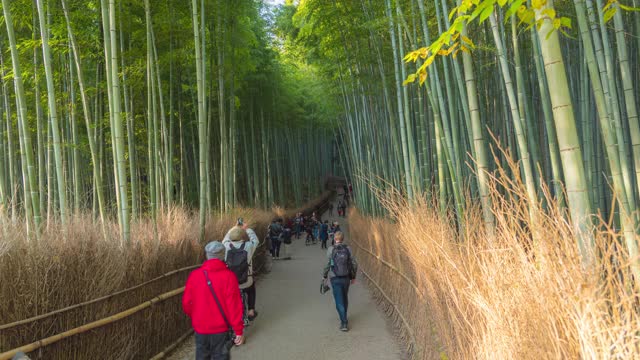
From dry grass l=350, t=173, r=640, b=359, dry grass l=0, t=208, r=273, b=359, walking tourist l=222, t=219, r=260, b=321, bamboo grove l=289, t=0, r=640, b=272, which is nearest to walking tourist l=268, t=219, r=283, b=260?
bamboo grove l=289, t=0, r=640, b=272

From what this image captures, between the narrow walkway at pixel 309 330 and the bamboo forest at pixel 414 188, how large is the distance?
58mm

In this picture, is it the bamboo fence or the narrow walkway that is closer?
the bamboo fence

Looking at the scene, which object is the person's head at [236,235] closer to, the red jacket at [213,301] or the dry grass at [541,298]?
the red jacket at [213,301]

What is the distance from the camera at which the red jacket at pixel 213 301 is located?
2891 millimetres

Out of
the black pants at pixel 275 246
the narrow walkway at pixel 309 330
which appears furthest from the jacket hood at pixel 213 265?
the black pants at pixel 275 246

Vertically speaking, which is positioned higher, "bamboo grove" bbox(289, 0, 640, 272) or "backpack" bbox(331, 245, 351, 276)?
"bamboo grove" bbox(289, 0, 640, 272)

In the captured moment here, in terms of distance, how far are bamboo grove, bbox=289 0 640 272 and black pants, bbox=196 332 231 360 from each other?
1.75m

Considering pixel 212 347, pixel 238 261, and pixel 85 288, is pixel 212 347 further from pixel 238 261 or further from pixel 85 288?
pixel 238 261

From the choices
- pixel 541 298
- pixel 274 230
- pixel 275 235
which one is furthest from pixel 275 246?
pixel 541 298

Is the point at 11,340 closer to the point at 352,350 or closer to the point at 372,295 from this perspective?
the point at 352,350

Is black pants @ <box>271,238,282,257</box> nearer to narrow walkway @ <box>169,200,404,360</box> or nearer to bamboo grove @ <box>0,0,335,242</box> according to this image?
bamboo grove @ <box>0,0,335,242</box>

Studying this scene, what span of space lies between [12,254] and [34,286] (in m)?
0.21

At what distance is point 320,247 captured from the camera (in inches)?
555

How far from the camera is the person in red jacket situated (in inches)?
114
